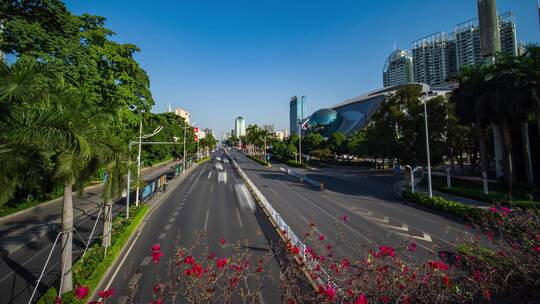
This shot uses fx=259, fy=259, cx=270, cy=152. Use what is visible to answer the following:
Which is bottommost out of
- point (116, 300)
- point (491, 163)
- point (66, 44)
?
point (116, 300)

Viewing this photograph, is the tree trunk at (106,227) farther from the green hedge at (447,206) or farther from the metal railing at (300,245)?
the green hedge at (447,206)

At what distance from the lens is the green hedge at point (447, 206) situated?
1719 cm

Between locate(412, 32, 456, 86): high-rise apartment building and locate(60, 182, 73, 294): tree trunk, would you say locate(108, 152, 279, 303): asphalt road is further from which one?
locate(412, 32, 456, 86): high-rise apartment building

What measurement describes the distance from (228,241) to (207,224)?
3724mm

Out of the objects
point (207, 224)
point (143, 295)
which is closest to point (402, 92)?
point (207, 224)

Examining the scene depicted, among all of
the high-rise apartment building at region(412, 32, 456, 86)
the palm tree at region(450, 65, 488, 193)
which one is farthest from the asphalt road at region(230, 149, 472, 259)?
the high-rise apartment building at region(412, 32, 456, 86)

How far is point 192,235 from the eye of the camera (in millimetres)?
15336

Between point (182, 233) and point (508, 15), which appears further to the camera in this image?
point (508, 15)

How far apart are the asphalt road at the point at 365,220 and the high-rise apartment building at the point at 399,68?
169850mm

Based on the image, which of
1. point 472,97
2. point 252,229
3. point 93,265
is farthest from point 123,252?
point 472,97

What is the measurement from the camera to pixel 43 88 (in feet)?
23.8

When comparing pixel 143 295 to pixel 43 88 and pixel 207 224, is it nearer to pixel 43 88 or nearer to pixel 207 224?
pixel 43 88

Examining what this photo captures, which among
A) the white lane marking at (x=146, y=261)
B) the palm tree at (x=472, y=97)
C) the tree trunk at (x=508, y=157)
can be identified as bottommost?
the white lane marking at (x=146, y=261)

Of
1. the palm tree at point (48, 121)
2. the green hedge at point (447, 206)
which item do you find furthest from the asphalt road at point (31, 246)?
the green hedge at point (447, 206)
